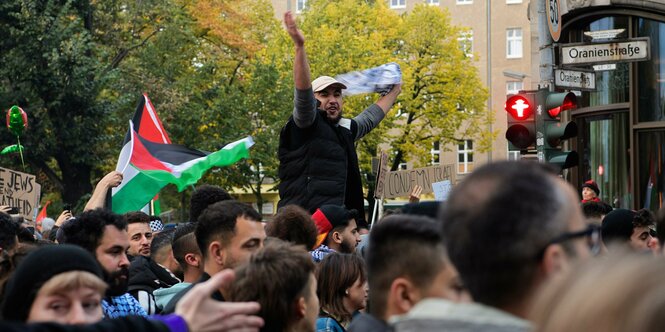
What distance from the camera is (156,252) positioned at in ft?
29.3

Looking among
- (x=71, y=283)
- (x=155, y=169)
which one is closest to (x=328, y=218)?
(x=71, y=283)

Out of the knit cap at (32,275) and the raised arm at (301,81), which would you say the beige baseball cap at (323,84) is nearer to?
the raised arm at (301,81)

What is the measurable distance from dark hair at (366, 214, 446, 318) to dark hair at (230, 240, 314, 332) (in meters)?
0.64

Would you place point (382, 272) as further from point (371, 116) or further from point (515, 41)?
point (515, 41)

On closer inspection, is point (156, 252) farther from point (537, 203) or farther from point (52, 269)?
point (537, 203)

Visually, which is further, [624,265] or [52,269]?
[52,269]

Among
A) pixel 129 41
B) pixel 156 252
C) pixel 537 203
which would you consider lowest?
pixel 156 252

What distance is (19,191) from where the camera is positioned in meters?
13.3

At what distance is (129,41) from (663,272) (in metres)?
37.6

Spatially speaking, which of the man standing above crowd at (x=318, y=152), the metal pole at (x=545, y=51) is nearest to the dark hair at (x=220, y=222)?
the man standing above crowd at (x=318, y=152)

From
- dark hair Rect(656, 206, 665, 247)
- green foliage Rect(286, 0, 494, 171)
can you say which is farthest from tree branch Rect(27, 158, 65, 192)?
dark hair Rect(656, 206, 665, 247)

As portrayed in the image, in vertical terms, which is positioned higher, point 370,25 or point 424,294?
point 370,25

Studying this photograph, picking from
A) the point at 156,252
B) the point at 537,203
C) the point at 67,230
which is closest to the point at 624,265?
the point at 537,203

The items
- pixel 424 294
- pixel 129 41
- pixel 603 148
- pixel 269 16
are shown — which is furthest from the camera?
pixel 269 16
